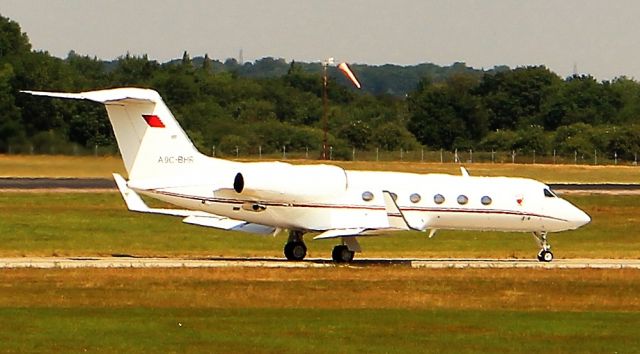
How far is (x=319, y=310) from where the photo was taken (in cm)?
2806

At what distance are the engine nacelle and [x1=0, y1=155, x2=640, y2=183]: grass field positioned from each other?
61.9ft

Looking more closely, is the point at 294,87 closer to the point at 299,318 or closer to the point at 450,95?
the point at 450,95

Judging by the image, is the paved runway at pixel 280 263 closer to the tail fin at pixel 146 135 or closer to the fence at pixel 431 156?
the tail fin at pixel 146 135

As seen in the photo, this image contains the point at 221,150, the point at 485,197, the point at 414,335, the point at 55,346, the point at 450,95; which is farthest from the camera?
the point at 450,95

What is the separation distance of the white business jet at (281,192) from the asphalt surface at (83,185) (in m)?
34.5

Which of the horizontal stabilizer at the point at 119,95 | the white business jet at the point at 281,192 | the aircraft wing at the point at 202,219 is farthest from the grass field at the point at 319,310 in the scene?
the horizontal stabilizer at the point at 119,95

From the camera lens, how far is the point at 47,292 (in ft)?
99.0

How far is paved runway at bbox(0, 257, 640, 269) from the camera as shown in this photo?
37.4 m

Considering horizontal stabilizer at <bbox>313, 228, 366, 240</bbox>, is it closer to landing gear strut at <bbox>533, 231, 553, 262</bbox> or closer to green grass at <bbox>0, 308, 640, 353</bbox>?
landing gear strut at <bbox>533, 231, 553, 262</bbox>

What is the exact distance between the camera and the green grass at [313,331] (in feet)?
74.8

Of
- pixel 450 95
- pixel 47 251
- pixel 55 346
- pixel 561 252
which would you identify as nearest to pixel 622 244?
pixel 561 252

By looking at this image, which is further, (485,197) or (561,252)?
(561,252)

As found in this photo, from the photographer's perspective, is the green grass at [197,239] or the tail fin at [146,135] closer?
the tail fin at [146,135]

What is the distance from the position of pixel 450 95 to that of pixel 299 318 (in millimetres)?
98735
